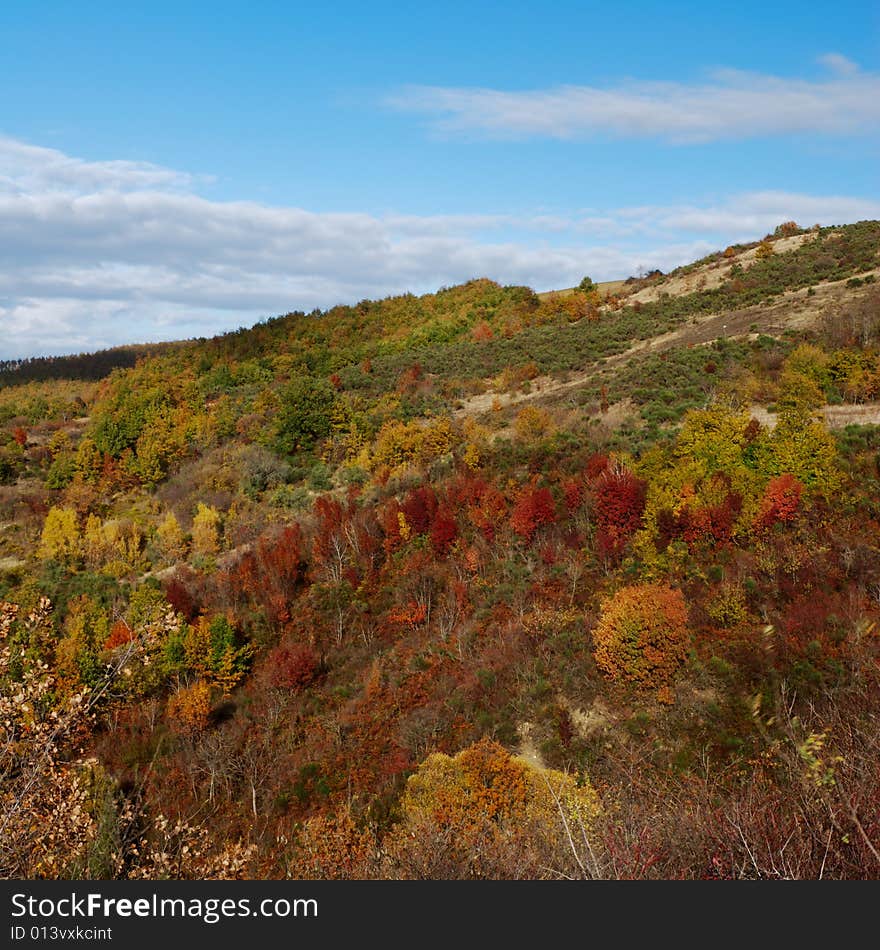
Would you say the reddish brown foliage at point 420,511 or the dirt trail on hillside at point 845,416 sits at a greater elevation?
the dirt trail on hillside at point 845,416

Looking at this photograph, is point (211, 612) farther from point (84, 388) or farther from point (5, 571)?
point (84, 388)

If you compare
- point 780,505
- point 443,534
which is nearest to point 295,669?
point 443,534

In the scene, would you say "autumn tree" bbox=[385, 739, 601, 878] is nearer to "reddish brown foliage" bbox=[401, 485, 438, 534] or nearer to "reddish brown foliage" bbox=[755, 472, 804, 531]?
"reddish brown foliage" bbox=[755, 472, 804, 531]

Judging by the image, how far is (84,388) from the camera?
118 metres

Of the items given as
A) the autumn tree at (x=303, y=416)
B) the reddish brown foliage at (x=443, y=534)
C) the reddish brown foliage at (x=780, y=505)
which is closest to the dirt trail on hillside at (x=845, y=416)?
the reddish brown foliage at (x=780, y=505)

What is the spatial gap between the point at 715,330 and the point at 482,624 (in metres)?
46.8

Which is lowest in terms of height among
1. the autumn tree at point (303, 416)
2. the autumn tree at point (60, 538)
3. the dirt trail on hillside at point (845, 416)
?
the autumn tree at point (60, 538)

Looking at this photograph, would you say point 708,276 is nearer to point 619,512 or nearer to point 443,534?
point 619,512

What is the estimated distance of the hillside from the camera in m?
9.91

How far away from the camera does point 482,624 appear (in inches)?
1325

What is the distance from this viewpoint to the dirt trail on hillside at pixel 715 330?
5944 centimetres

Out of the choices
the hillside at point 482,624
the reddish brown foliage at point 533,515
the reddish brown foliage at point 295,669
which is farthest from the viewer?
the reddish brown foliage at point 533,515

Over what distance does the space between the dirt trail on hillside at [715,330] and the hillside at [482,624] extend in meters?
0.54

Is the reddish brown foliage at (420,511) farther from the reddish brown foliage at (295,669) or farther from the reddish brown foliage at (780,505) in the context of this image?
the reddish brown foliage at (780,505)
